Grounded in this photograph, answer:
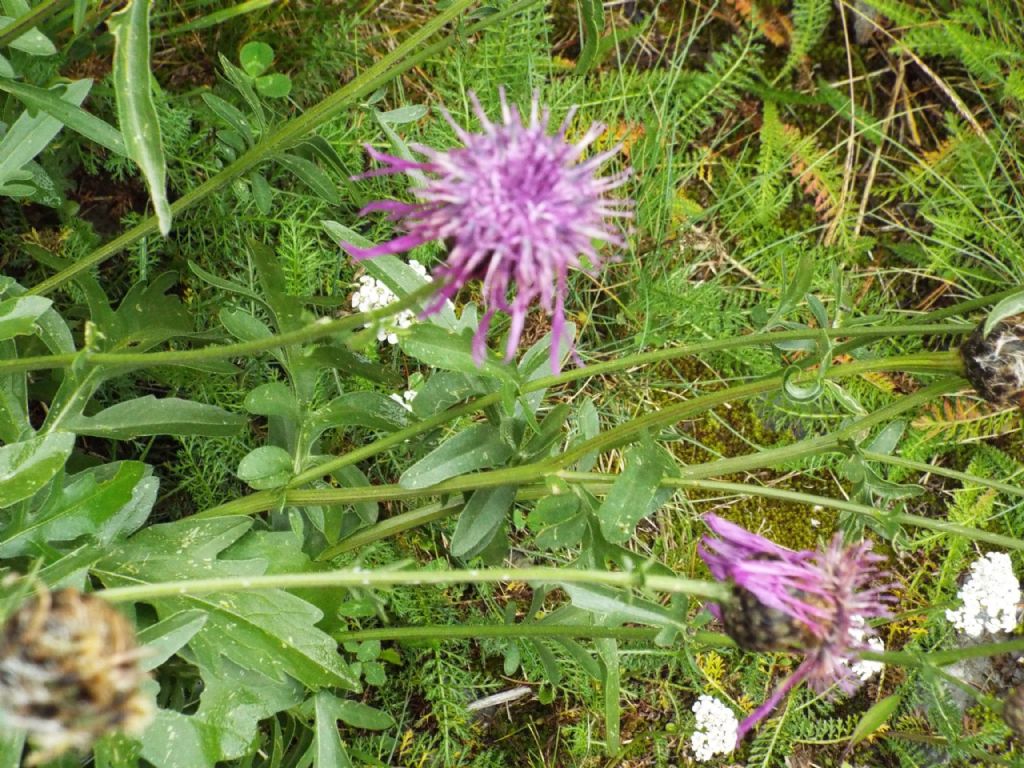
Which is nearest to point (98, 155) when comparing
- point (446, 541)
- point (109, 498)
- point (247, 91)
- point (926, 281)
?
point (247, 91)

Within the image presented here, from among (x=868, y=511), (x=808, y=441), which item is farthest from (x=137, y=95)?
(x=868, y=511)

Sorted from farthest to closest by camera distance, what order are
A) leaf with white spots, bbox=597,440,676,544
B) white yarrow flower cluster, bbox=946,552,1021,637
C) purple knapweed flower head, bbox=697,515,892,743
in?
white yarrow flower cluster, bbox=946,552,1021,637 < leaf with white spots, bbox=597,440,676,544 < purple knapweed flower head, bbox=697,515,892,743

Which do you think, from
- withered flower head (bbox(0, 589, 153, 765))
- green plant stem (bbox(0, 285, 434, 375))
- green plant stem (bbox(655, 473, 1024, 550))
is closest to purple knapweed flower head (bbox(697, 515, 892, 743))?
green plant stem (bbox(655, 473, 1024, 550))

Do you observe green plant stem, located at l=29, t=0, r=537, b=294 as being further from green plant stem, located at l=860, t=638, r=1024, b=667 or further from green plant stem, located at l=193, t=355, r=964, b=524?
green plant stem, located at l=860, t=638, r=1024, b=667

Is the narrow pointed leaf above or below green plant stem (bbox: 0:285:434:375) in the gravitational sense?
above

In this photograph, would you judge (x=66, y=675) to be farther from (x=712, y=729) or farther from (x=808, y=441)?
(x=712, y=729)

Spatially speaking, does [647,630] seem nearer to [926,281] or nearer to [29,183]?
[29,183]
